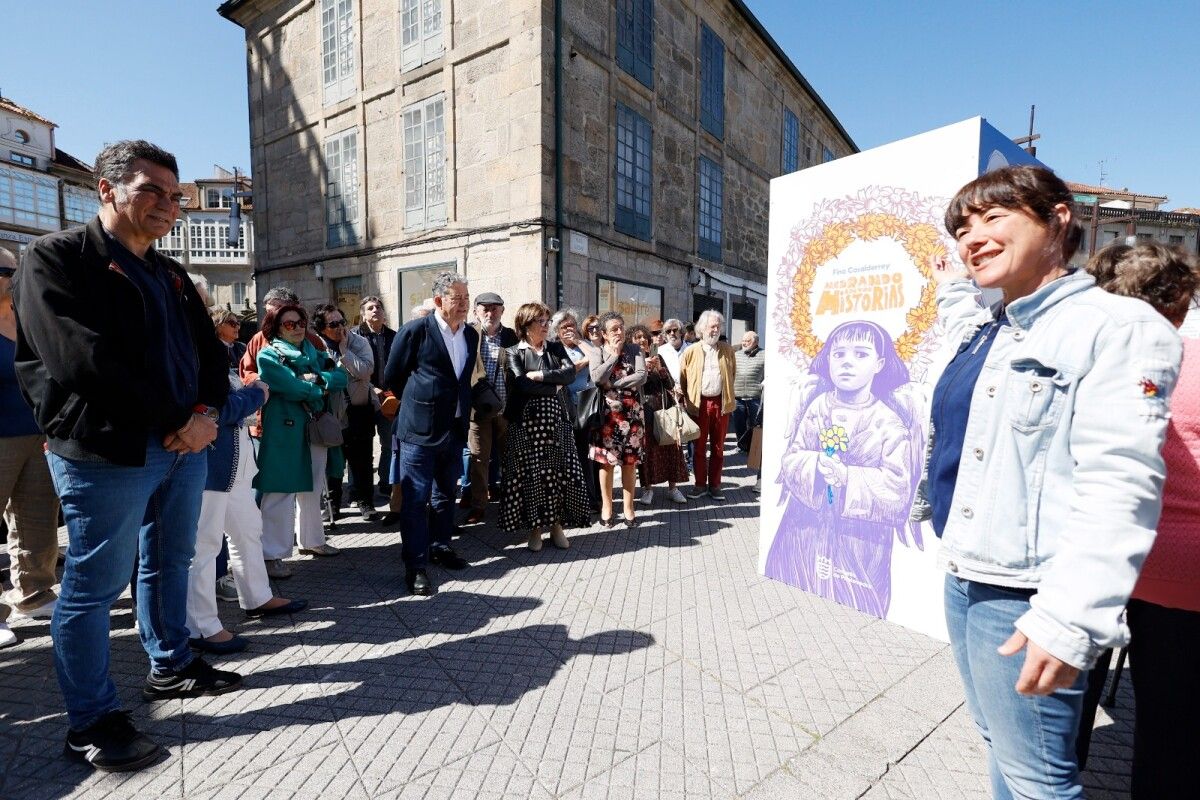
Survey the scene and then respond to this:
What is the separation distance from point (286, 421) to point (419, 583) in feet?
4.56

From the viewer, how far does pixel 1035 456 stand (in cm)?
126

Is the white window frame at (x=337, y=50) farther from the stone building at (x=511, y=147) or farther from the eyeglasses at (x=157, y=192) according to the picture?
the eyeglasses at (x=157, y=192)

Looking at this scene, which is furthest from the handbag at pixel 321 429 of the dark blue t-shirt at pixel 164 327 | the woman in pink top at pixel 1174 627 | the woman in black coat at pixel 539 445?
the woman in pink top at pixel 1174 627

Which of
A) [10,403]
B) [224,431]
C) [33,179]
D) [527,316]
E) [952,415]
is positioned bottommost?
[224,431]

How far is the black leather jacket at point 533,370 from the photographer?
467 centimetres

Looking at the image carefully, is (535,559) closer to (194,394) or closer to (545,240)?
(194,394)

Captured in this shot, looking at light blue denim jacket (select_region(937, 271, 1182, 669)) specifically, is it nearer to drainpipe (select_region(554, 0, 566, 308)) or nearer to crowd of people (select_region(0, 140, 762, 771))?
crowd of people (select_region(0, 140, 762, 771))

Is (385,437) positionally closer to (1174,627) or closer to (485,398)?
(485,398)

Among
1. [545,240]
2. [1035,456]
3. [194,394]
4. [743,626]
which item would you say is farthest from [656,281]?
[1035,456]

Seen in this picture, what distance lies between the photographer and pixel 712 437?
659cm

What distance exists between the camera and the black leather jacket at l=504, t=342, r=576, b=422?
15.3ft

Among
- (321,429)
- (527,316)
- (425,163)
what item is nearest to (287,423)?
(321,429)

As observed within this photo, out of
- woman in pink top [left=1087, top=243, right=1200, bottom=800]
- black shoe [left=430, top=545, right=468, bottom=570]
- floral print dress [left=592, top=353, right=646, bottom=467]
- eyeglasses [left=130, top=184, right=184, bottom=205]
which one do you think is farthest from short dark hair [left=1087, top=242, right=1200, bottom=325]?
floral print dress [left=592, top=353, right=646, bottom=467]

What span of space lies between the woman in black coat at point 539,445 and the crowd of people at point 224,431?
0.02m
